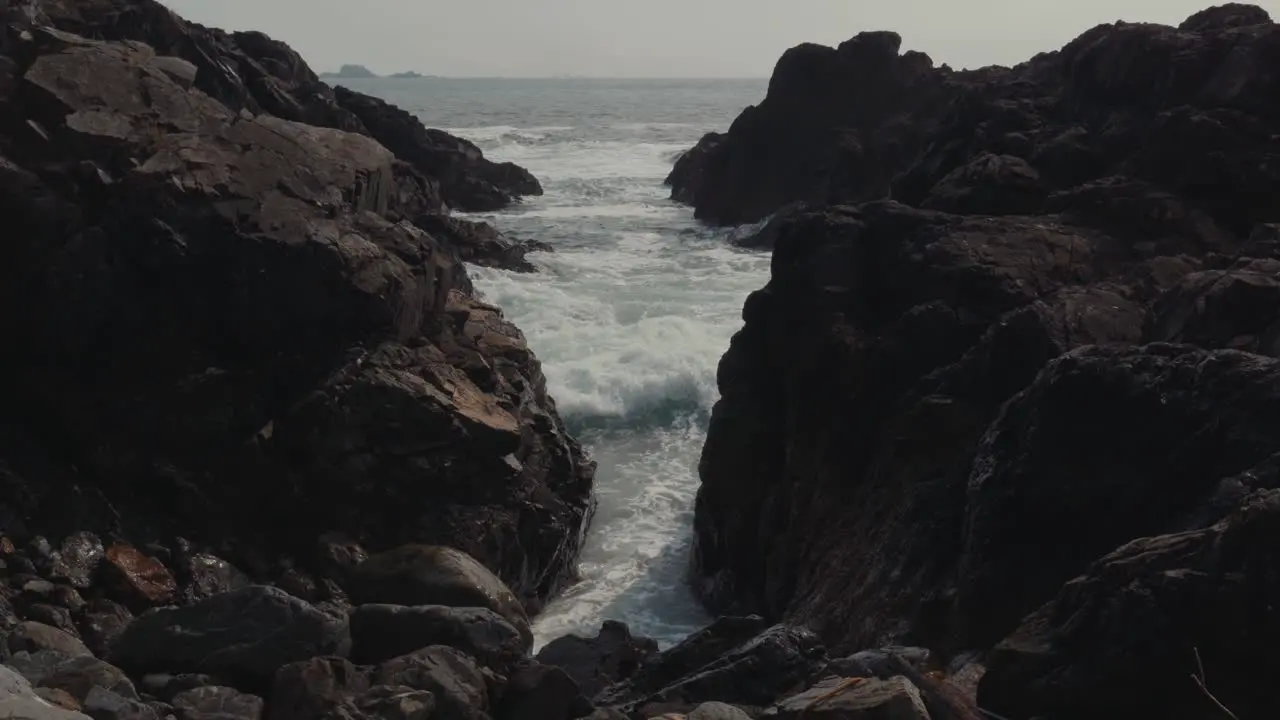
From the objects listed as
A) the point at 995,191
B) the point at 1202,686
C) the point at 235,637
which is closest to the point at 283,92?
the point at 995,191

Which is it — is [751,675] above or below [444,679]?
below

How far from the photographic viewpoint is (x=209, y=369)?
38.1 feet

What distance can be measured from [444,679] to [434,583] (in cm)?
238

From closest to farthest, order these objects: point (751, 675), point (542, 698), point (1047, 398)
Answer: point (542, 698)
point (751, 675)
point (1047, 398)

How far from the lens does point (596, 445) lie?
1872 centimetres

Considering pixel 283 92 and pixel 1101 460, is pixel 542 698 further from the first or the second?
pixel 283 92

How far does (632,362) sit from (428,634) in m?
14.2

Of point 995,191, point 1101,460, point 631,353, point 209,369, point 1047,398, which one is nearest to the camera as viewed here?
point 1101,460

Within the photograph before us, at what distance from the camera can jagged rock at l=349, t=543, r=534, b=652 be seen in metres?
8.73

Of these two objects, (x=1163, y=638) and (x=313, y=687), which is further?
(x=313, y=687)

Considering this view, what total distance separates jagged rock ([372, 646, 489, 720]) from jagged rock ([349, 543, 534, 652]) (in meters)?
1.68

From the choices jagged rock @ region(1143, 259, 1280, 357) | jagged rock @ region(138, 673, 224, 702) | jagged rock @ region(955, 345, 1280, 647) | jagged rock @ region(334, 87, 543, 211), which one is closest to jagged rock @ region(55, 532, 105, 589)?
jagged rock @ region(138, 673, 224, 702)

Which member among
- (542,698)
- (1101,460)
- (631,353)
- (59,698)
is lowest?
(631,353)

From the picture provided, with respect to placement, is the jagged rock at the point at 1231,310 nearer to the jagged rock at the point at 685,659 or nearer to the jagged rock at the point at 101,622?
the jagged rock at the point at 685,659
